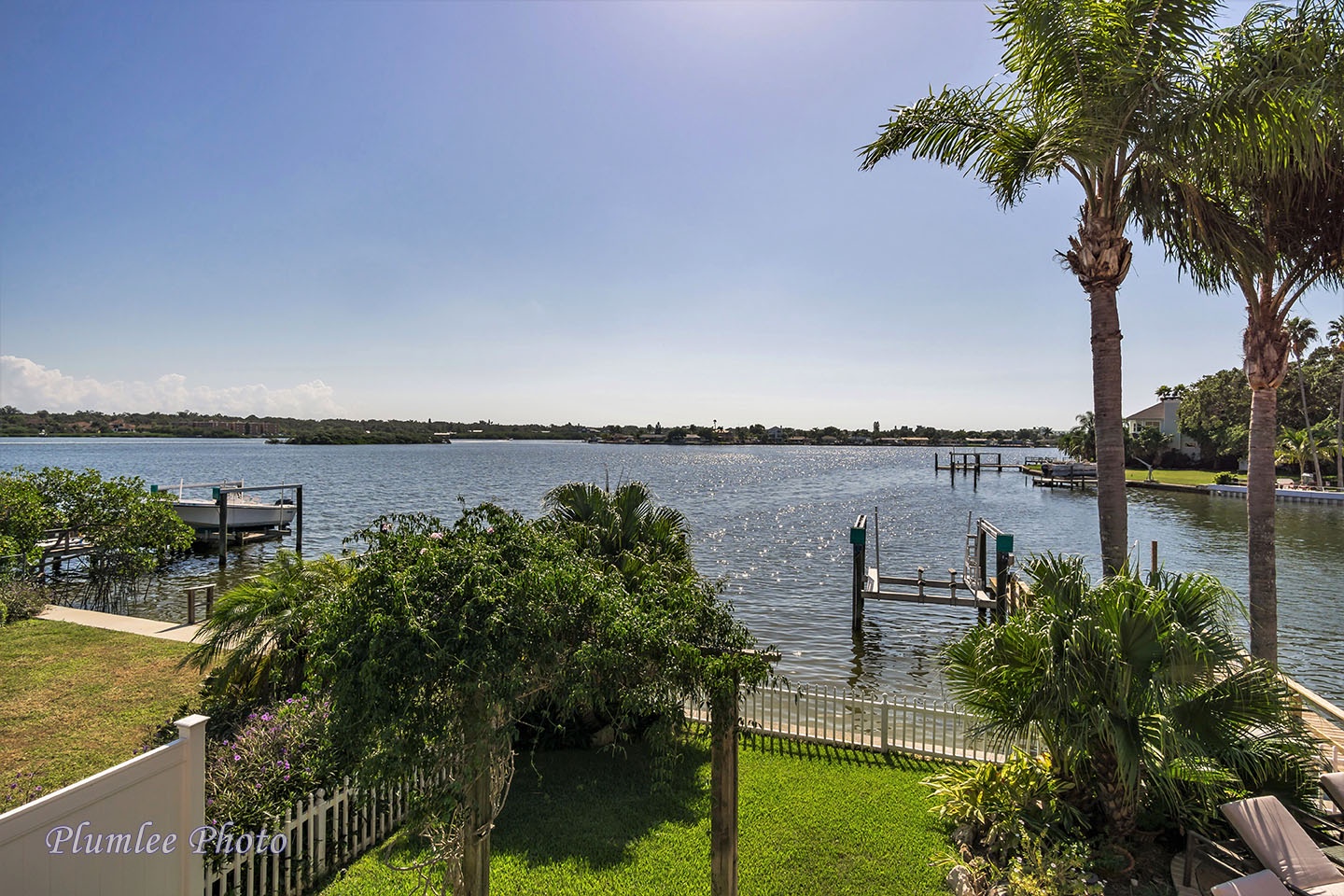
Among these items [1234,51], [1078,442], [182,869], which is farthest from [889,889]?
[1078,442]

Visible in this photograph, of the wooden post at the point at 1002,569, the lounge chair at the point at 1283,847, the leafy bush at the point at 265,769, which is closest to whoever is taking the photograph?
the lounge chair at the point at 1283,847

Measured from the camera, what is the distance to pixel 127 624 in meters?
12.9

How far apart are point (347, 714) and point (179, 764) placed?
7.52ft

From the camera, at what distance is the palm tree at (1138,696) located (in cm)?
525

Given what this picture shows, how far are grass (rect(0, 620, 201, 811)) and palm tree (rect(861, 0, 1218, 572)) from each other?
38.5 ft

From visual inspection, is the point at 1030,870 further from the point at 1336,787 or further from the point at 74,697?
the point at 74,697

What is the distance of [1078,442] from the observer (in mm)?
76750

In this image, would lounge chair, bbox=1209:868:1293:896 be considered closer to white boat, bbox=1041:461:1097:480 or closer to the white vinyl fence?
the white vinyl fence

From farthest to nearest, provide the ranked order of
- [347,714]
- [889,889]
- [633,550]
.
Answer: [633,550], [889,889], [347,714]

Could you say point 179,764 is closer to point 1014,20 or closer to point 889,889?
point 889,889

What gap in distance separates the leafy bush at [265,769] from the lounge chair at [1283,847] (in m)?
7.06

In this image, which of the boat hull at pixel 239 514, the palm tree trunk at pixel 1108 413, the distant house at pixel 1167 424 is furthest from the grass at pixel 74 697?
the distant house at pixel 1167 424

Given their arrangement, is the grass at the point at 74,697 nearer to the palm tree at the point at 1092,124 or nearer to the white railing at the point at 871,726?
the white railing at the point at 871,726

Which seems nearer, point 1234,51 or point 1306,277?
point 1234,51
